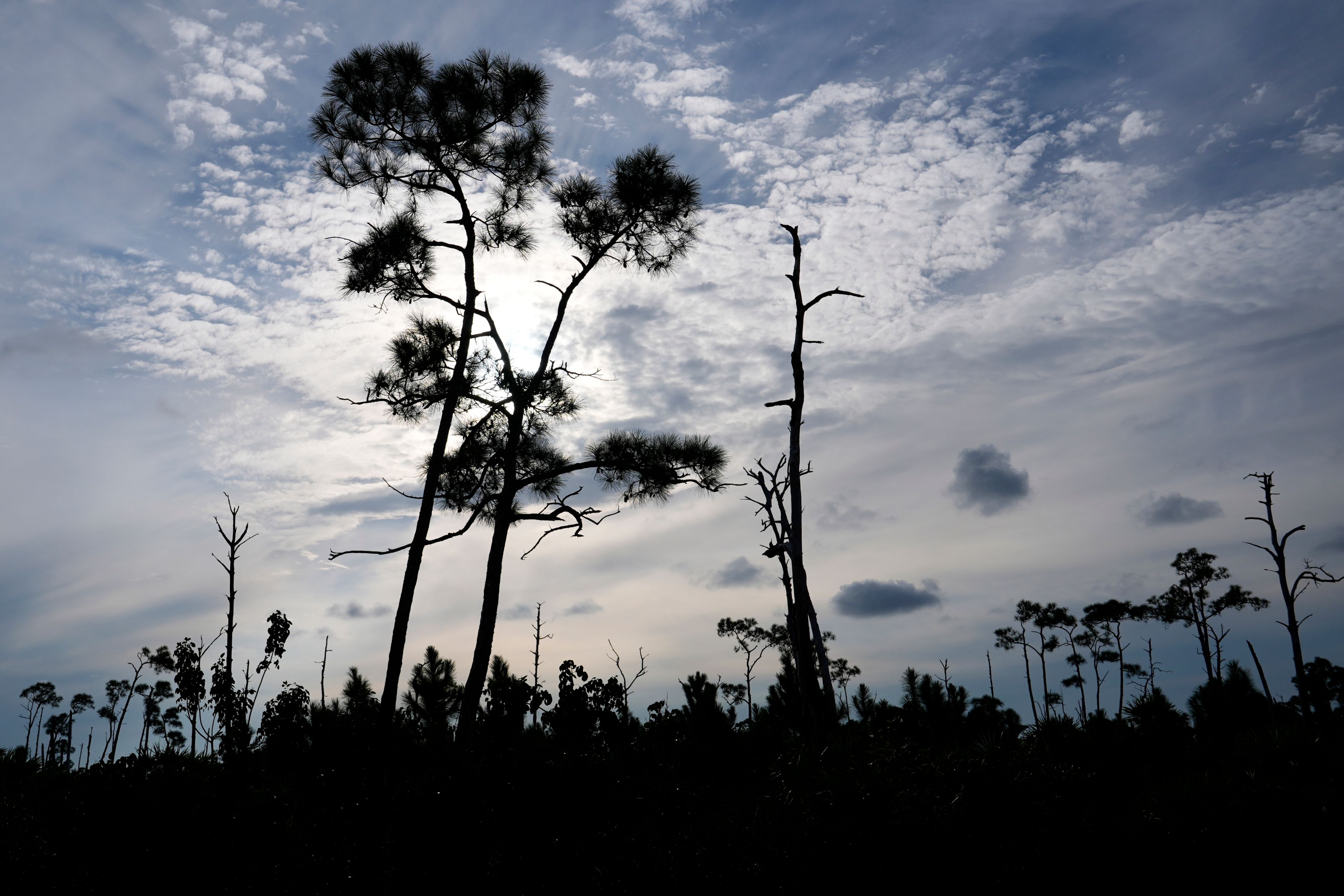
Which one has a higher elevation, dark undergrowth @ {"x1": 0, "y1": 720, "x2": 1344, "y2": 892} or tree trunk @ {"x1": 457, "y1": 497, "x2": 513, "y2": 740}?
tree trunk @ {"x1": 457, "y1": 497, "x2": 513, "y2": 740}

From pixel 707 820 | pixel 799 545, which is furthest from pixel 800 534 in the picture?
pixel 707 820

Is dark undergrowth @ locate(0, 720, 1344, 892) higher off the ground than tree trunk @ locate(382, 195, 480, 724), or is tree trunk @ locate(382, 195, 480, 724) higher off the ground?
tree trunk @ locate(382, 195, 480, 724)

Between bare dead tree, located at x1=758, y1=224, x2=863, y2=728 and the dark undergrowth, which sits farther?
bare dead tree, located at x1=758, y1=224, x2=863, y2=728

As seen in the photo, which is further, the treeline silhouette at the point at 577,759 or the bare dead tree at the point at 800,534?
the bare dead tree at the point at 800,534

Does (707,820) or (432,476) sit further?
(432,476)

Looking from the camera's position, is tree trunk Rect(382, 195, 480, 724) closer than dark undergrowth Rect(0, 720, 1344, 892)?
No

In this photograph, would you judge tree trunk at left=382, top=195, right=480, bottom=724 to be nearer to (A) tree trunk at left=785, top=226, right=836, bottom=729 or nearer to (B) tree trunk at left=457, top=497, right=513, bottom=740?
(B) tree trunk at left=457, top=497, right=513, bottom=740

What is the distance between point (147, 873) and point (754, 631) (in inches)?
1336

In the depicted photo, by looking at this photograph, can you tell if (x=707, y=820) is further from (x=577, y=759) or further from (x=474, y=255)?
(x=474, y=255)

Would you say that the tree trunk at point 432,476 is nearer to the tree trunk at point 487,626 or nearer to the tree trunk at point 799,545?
the tree trunk at point 487,626

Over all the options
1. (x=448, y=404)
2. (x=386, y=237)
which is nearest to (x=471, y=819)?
(x=448, y=404)

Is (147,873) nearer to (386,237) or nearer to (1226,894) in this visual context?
(1226,894)

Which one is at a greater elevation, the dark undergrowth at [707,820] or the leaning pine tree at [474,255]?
the leaning pine tree at [474,255]

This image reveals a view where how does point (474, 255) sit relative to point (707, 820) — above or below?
above
